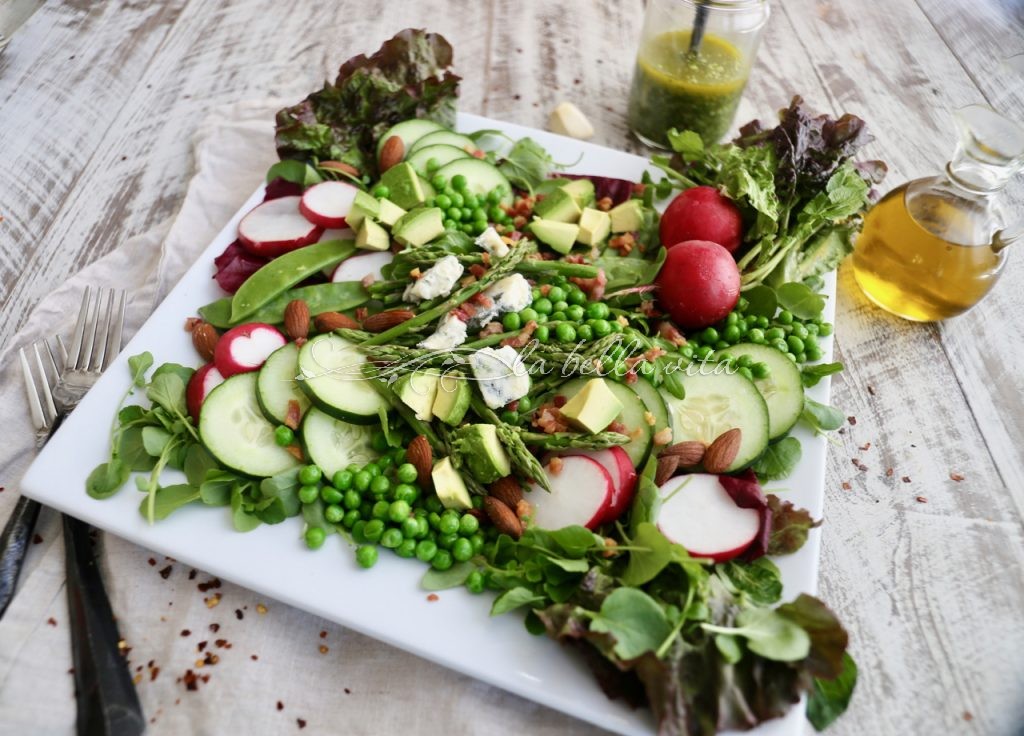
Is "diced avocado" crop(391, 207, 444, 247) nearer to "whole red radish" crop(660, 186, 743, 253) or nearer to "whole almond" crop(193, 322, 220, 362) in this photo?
"whole almond" crop(193, 322, 220, 362)

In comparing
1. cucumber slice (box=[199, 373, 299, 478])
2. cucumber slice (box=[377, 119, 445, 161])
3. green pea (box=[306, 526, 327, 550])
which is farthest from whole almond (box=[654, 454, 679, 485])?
cucumber slice (box=[377, 119, 445, 161])

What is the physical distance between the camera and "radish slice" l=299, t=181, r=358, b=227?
11.1ft

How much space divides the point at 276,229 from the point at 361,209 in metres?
0.39

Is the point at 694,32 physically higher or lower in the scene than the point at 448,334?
higher

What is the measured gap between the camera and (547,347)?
2.93 m

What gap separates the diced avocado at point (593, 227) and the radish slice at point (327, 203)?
1.01m

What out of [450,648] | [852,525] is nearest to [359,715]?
[450,648]

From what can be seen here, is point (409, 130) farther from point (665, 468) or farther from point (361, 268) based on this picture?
point (665, 468)

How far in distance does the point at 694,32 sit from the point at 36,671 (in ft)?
12.6

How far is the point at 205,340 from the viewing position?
2.97 m

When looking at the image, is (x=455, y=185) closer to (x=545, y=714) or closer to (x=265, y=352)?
(x=265, y=352)

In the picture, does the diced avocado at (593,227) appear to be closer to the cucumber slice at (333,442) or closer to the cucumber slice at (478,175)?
the cucumber slice at (478,175)

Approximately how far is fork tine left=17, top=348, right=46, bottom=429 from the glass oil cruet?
3467 mm

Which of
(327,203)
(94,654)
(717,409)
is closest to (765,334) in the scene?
(717,409)
